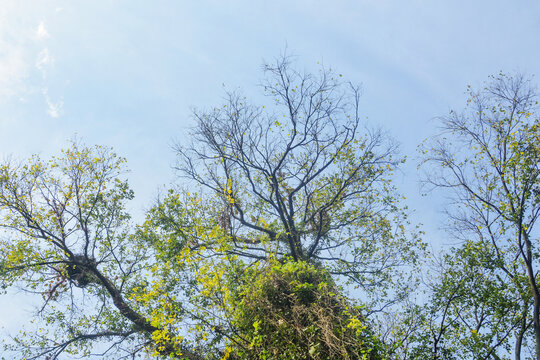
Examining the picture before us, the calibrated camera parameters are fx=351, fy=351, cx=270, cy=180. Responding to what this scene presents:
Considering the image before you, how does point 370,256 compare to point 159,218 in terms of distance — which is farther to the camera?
point 370,256

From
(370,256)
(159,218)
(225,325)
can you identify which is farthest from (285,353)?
(370,256)

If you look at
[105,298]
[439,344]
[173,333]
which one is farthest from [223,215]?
[439,344]

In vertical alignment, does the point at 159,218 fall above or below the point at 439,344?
above

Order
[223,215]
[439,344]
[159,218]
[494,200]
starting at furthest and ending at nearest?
[223,215]
[159,218]
[494,200]
[439,344]

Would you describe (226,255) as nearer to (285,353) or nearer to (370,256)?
(285,353)

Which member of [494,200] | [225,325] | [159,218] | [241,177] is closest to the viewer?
[225,325]

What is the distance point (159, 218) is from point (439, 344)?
9.07m

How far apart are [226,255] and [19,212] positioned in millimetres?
9562

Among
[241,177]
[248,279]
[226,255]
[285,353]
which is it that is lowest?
[285,353]

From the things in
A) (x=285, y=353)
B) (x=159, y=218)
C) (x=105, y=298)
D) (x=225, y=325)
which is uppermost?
(x=159, y=218)

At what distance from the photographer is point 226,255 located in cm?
691

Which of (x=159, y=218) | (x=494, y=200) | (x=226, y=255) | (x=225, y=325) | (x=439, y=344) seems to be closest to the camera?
(x=225, y=325)

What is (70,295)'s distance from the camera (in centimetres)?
1227

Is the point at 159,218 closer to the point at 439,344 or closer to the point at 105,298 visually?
the point at 105,298
